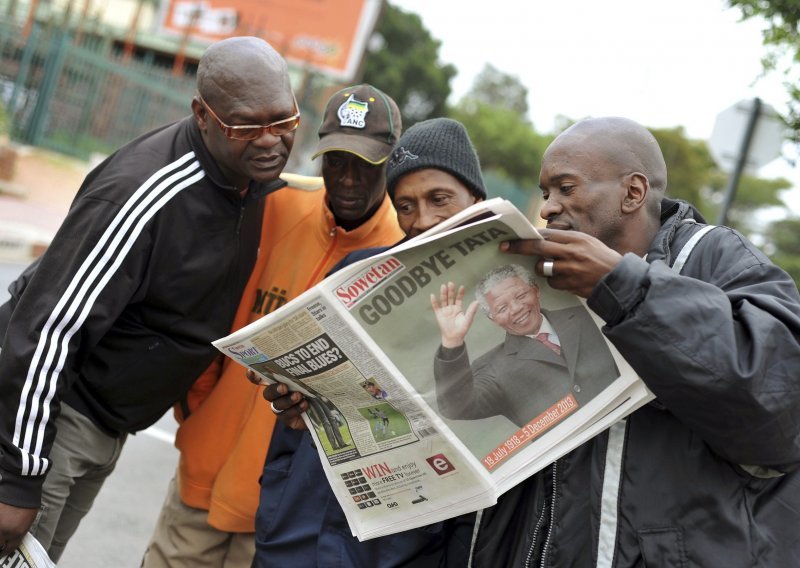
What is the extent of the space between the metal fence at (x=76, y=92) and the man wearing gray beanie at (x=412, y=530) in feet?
44.3

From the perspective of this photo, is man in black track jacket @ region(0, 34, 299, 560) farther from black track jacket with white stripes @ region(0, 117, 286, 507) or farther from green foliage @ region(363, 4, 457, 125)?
green foliage @ region(363, 4, 457, 125)

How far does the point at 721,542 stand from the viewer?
1684 millimetres

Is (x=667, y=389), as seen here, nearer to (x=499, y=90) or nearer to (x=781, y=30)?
(x=781, y=30)

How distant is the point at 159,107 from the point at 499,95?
62.6 m

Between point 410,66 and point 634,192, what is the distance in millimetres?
35139

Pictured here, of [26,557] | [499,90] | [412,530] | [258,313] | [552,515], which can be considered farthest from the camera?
[499,90]

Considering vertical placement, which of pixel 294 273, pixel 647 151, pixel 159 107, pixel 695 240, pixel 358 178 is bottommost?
pixel 159 107

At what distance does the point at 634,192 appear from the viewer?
77.7 inches

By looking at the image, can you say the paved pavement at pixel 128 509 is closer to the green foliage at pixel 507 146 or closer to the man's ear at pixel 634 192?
the man's ear at pixel 634 192

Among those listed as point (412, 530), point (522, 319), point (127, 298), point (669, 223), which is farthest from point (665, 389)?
point (127, 298)

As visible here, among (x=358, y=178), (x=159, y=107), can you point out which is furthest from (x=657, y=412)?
(x=159, y=107)

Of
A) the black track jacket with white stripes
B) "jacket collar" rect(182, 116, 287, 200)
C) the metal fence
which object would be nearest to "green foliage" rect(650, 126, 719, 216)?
the metal fence

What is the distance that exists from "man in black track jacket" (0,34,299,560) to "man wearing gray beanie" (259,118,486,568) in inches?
16.2

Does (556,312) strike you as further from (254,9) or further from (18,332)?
(254,9)
